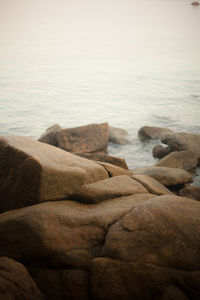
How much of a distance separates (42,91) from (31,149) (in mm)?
11165

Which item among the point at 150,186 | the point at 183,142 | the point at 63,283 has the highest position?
the point at 150,186

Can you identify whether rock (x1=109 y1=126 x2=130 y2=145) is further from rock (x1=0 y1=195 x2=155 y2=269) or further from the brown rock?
the brown rock

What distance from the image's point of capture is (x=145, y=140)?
8.69 meters

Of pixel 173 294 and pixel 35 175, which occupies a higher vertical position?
pixel 35 175

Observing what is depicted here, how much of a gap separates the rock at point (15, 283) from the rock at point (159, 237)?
69cm

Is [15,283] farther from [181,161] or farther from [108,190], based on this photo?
[181,161]

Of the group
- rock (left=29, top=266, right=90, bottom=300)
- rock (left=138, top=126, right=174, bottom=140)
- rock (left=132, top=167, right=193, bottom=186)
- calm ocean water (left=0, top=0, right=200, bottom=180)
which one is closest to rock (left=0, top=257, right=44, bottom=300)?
rock (left=29, top=266, right=90, bottom=300)

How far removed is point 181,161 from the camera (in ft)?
21.4

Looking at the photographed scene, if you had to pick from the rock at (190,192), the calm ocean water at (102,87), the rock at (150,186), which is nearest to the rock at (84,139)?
the calm ocean water at (102,87)

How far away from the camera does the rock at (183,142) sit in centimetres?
716

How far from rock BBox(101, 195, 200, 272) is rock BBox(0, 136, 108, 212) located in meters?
0.83

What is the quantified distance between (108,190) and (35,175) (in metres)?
0.86

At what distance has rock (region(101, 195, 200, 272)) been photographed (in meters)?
2.68

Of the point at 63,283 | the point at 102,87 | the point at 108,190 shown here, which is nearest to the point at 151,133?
the point at 108,190
